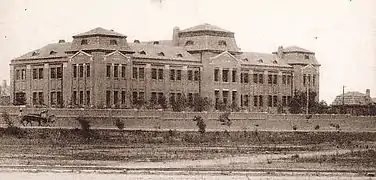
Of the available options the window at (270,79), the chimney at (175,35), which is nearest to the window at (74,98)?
the chimney at (175,35)

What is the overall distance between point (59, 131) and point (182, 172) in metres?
5.74

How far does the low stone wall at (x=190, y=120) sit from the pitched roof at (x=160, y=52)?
3.49 meters

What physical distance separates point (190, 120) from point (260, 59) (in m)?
8.10

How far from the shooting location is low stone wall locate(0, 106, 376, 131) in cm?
1988

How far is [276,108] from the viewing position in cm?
2998

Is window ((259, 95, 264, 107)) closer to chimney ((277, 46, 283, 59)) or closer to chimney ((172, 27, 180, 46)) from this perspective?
chimney ((277, 46, 283, 59))

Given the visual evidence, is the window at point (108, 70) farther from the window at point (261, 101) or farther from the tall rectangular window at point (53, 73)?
the window at point (261, 101)

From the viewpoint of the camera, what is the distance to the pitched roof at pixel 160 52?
25.6 m

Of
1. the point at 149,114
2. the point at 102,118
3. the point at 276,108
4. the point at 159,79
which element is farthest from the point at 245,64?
the point at 102,118

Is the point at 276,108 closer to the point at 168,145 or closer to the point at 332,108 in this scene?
the point at 332,108

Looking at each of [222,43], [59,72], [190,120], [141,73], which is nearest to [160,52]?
[141,73]

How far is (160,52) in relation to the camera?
2714cm

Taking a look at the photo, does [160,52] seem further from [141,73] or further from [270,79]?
[270,79]

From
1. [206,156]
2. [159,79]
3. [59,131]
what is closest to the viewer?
[206,156]
